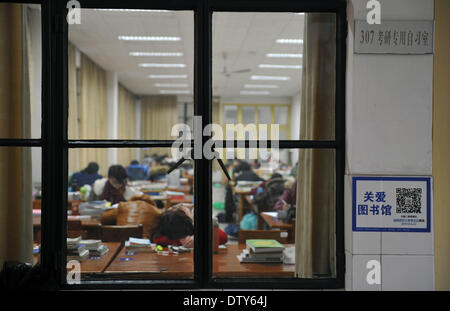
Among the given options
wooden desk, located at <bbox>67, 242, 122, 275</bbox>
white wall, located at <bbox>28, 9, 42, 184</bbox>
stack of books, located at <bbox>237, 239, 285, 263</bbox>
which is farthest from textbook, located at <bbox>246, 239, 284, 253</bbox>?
white wall, located at <bbox>28, 9, 42, 184</bbox>

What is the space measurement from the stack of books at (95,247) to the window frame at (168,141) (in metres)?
0.74

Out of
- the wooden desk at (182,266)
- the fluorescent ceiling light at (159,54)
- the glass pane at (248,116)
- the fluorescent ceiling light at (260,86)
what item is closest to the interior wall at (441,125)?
the wooden desk at (182,266)

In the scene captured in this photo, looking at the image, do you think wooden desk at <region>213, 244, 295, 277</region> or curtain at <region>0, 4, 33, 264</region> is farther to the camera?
wooden desk at <region>213, 244, 295, 277</region>

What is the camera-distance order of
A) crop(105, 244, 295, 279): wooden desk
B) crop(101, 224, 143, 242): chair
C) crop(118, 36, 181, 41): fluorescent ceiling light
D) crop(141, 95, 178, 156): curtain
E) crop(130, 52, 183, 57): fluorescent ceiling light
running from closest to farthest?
1. crop(105, 244, 295, 279): wooden desk
2. crop(101, 224, 143, 242): chair
3. crop(118, 36, 181, 41): fluorescent ceiling light
4. crop(130, 52, 183, 57): fluorescent ceiling light
5. crop(141, 95, 178, 156): curtain

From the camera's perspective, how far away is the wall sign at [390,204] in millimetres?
1933

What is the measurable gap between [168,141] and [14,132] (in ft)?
2.77

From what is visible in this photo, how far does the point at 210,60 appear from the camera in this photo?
2.01 metres

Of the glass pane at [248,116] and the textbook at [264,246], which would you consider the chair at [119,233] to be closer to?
the textbook at [264,246]

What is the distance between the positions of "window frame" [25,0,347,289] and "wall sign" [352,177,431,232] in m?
0.11

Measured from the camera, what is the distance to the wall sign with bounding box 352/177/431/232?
193 cm

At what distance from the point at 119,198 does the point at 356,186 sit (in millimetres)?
4070

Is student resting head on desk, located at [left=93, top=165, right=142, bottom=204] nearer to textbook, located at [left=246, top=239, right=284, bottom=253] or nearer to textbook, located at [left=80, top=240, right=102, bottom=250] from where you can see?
textbook, located at [left=80, top=240, right=102, bottom=250]

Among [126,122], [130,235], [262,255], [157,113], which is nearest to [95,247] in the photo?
[130,235]
